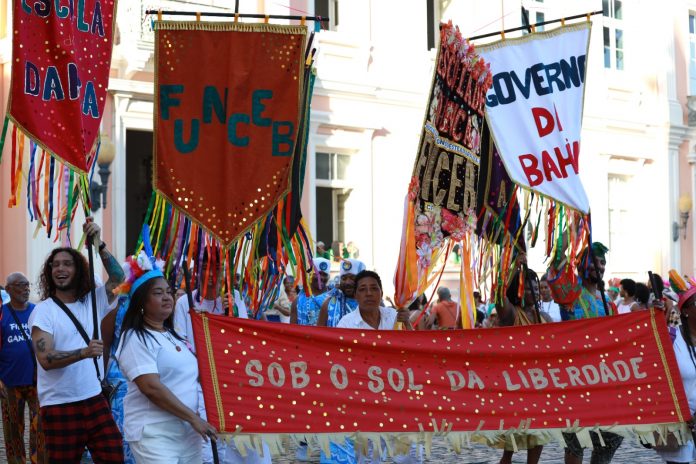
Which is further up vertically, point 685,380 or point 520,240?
point 520,240

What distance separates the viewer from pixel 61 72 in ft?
22.0

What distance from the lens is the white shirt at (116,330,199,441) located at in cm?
540

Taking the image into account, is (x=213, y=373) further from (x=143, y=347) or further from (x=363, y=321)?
(x=363, y=321)

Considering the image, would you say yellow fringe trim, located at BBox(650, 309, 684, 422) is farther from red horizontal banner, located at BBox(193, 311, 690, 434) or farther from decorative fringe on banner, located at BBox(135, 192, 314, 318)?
decorative fringe on banner, located at BBox(135, 192, 314, 318)

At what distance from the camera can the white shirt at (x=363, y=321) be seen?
23.9ft

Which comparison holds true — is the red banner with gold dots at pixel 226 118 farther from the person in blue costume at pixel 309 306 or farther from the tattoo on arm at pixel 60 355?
the person in blue costume at pixel 309 306

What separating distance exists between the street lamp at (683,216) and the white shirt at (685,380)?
1895cm

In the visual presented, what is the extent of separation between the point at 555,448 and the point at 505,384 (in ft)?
14.3

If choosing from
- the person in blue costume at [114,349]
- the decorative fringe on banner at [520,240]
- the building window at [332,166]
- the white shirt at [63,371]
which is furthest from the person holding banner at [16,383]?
the building window at [332,166]

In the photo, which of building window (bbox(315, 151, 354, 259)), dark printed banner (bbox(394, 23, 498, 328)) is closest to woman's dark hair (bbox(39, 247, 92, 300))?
dark printed banner (bbox(394, 23, 498, 328))

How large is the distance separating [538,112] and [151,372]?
162 inches

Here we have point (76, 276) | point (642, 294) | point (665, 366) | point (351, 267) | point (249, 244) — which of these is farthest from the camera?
point (642, 294)

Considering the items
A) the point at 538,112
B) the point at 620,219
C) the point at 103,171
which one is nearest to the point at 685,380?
the point at 538,112

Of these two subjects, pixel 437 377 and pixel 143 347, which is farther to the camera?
pixel 437 377
